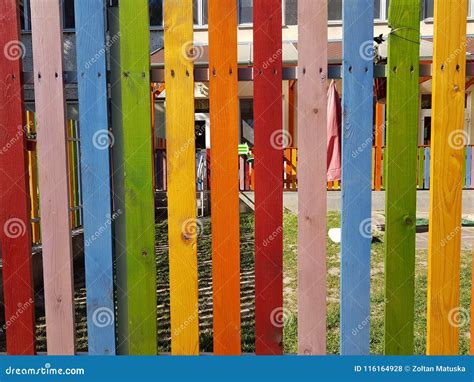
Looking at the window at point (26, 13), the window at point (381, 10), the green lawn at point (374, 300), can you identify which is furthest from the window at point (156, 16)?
the green lawn at point (374, 300)

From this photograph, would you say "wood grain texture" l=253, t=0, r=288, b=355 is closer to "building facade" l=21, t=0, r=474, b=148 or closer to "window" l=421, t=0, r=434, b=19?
"building facade" l=21, t=0, r=474, b=148

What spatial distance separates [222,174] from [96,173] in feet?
1.83

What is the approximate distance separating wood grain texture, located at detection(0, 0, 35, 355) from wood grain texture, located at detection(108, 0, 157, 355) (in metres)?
0.41

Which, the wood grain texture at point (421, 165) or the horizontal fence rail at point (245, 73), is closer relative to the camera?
the horizontal fence rail at point (245, 73)

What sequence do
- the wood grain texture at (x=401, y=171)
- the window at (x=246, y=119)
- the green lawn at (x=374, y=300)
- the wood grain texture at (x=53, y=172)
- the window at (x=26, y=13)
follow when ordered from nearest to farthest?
the wood grain texture at (x=401, y=171), the wood grain texture at (x=53, y=172), the green lawn at (x=374, y=300), the window at (x=26, y=13), the window at (x=246, y=119)

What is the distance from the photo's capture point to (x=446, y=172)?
1609 millimetres

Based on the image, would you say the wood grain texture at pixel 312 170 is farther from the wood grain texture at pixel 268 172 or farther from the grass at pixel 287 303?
the grass at pixel 287 303

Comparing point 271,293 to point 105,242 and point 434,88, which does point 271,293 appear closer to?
point 105,242

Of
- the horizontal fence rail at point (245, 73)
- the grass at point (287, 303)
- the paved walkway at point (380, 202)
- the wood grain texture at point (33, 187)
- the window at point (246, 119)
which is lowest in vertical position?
the grass at point (287, 303)

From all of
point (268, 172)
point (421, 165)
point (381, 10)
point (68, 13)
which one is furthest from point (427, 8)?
point (268, 172)

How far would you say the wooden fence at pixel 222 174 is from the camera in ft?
5.19

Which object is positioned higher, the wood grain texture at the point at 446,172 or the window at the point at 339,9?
the window at the point at 339,9

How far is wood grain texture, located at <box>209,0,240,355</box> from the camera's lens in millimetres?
1603

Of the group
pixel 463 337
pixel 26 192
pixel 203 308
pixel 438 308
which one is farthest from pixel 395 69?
pixel 203 308
